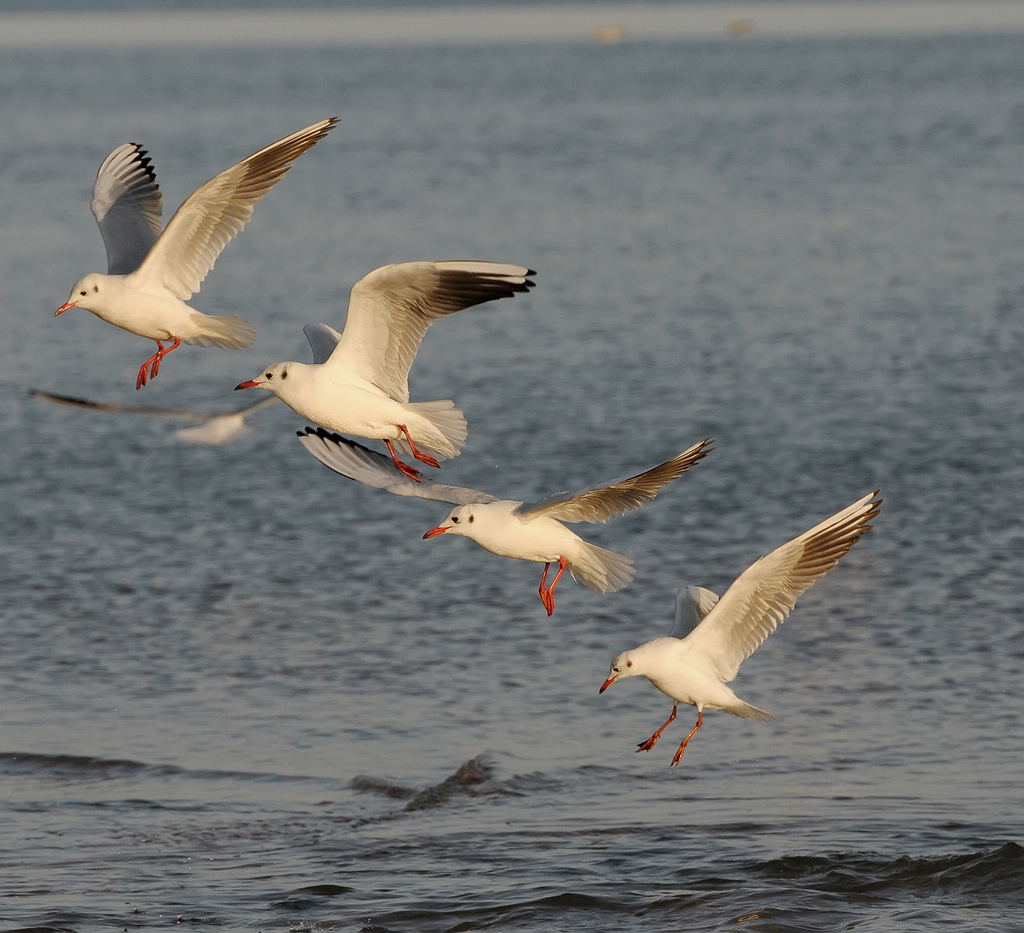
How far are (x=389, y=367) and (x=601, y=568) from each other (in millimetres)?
1428

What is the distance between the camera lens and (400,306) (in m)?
9.22

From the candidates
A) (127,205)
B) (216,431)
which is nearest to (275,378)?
(127,205)

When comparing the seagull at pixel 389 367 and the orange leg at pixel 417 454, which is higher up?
the seagull at pixel 389 367

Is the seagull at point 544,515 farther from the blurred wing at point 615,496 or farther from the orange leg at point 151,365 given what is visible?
the orange leg at point 151,365

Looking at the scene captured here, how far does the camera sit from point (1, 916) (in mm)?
10672

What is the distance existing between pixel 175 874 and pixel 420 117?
5048 centimetres

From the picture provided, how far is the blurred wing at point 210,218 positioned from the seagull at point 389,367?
1.02 metres

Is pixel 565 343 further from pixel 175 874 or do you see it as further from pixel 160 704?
pixel 175 874

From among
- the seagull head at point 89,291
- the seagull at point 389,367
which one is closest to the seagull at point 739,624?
the seagull at point 389,367

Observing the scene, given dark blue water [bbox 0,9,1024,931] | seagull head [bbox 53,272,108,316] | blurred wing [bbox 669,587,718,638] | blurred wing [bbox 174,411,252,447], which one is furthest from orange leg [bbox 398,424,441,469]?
blurred wing [bbox 174,411,252,447]

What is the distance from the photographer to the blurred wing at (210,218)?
390 inches

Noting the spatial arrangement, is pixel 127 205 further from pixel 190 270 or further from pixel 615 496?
pixel 615 496

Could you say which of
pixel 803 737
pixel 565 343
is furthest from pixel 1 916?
pixel 565 343

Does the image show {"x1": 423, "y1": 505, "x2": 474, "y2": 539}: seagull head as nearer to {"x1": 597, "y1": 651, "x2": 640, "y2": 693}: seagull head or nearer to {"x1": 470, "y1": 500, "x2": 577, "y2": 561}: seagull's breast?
{"x1": 470, "y1": 500, "x2": 577, "y2": 561}: seagull's breast
